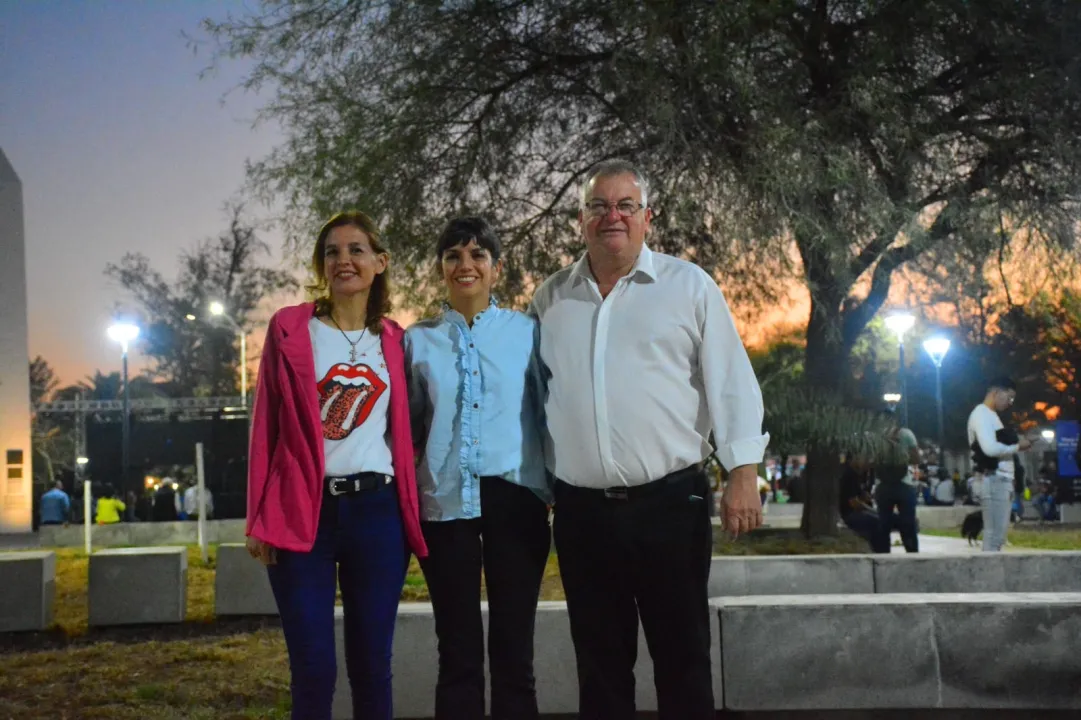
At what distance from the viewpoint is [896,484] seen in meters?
10.7

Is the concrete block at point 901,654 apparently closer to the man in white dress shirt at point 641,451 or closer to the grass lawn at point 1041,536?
the man in white dress shirt at point 641,451

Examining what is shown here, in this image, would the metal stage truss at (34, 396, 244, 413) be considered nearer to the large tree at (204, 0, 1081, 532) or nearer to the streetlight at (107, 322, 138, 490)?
the streetlight at (107, 322, 138, 490)

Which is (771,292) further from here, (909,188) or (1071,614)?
(1071,614)

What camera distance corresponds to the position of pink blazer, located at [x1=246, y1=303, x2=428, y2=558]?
3332 millimetres

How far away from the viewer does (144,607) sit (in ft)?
30.2

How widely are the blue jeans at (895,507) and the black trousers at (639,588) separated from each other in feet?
25.5

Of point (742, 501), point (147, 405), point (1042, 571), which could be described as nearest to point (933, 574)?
point (1042, 571)

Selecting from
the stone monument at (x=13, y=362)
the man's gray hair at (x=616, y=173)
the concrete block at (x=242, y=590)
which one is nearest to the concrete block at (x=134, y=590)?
the concrete block at (x=242, y=590)

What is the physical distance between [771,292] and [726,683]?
703 cm

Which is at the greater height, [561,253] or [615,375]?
[561,253]

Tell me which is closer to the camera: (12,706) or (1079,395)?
(12,706)

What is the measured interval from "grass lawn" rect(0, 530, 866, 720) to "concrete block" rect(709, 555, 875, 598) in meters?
1.41

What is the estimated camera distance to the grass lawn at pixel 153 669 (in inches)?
225

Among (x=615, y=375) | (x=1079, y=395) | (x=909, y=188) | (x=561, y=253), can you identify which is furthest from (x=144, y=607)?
(x=1079, y=395)
